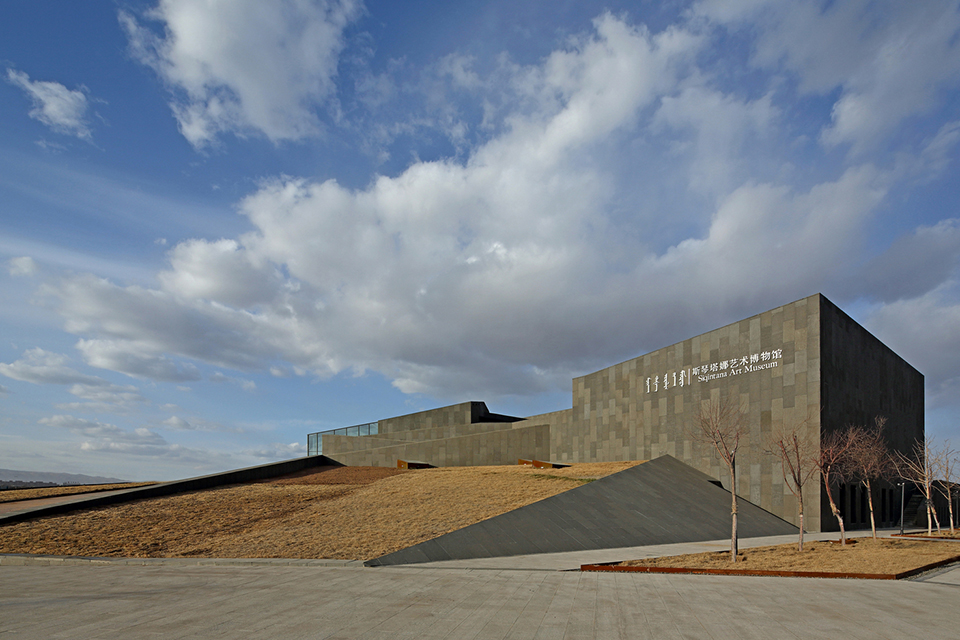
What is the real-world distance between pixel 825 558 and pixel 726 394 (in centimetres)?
1554

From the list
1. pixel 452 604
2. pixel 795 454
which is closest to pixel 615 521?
pixel 795 454

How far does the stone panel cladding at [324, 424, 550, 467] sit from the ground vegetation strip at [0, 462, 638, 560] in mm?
15275

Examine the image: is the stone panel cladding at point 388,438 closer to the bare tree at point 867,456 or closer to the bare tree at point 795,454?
the bare tree at point 795,454

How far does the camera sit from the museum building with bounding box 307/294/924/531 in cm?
2934

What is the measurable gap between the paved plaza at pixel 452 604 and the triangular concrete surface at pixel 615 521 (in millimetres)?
2438

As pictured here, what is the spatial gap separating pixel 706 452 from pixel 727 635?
1013 inches

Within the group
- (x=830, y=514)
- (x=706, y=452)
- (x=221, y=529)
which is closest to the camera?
(x=221, y=529)

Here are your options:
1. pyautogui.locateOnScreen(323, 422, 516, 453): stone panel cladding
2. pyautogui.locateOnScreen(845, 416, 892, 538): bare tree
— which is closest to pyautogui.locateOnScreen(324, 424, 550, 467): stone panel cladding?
pyautogui.locateOnScreen(323, 422, 516, 453): stone panel cladding

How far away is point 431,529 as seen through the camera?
1942cm

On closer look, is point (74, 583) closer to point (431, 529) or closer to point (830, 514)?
point (431, 529)

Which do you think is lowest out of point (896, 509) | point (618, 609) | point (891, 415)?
point (896, 509)

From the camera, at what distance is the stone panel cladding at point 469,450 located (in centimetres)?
4722

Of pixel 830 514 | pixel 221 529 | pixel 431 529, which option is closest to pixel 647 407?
pixel 830 514

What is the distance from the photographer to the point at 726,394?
32656 mm
